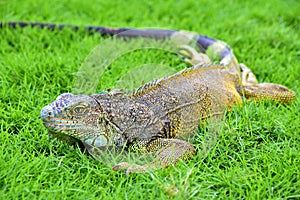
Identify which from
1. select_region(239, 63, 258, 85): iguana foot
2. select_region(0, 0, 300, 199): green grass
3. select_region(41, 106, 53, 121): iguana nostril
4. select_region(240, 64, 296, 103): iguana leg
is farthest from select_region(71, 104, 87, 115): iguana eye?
select_region(239, 63, 258, 85): iguana foot

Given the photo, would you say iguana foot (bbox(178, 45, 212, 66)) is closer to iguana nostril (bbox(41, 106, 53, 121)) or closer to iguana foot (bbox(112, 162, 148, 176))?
iguana foot (bbox(112, 162, 148, 176))

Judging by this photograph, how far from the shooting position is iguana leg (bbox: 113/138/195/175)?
12.8 ft

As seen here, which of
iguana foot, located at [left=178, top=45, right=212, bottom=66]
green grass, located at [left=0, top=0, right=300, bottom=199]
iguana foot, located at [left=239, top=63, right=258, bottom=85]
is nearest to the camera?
green grass, located at [left=0, top=0, right=300, bottom=199]

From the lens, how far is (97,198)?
3.60 m

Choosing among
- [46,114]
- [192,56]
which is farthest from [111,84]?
[46,114]

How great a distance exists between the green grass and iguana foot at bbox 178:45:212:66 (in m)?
0.20

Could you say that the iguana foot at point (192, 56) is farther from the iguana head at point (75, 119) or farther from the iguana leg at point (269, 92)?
the iguana head at point (75, 119)

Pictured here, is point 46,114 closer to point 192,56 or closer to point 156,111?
point 156,111

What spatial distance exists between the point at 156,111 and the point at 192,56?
2.11 metres

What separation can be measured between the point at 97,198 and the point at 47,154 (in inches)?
32.5

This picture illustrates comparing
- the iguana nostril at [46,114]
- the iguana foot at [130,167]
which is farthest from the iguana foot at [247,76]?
the iguana nostril at [46,114]

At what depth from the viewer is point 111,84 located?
212 inches

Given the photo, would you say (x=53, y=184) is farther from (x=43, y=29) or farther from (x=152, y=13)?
(x=152, y=13)

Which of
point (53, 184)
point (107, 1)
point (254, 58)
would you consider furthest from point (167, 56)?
point (53, 184)
